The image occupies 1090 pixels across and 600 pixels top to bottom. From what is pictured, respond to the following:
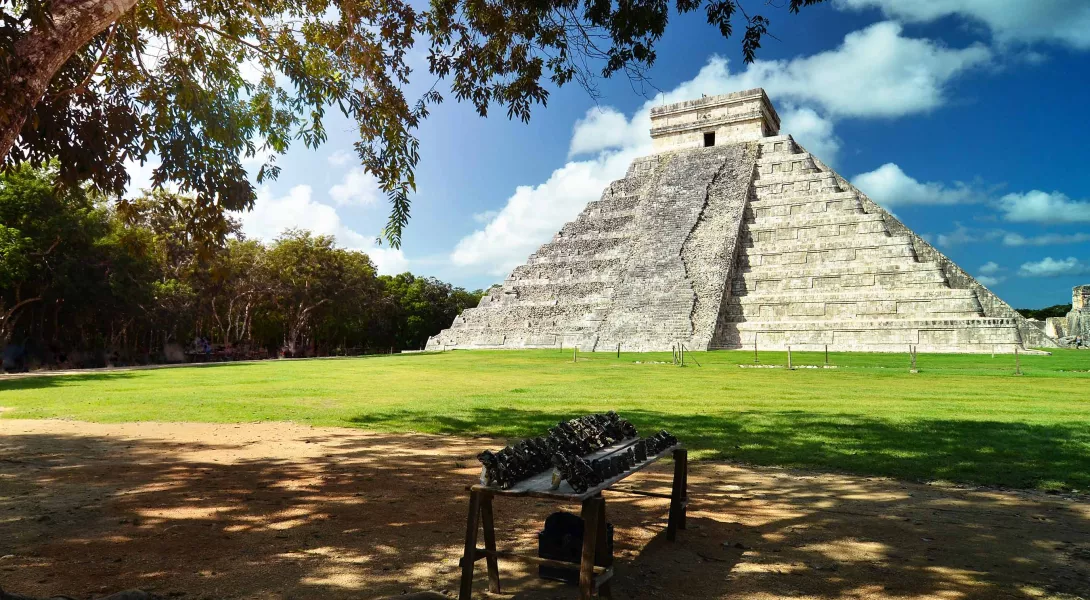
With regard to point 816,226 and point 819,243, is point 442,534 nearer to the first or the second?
point 819,243

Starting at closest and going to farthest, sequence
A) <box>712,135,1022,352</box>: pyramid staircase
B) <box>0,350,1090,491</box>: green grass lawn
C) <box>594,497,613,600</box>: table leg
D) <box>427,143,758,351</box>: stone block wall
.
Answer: <box>594,497,613,600</box>: table leg < <box>0,350,1090,491</box>: green grass lawn < <box>712,135,1022,352</box>: pyramid staircase < <box>427,143,758,351</box>: stone block wall

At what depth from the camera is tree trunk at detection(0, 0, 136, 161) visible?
4145 mm

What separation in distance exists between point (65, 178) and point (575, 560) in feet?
22.8

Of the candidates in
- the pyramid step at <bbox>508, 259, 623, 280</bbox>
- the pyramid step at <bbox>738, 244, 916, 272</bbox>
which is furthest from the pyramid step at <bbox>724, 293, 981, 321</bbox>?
the pyramid step at <bbox>508, 259, 623, 280</bbox>

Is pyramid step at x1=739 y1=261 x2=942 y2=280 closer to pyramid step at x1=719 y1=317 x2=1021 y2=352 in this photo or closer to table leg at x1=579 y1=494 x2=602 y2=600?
pyramid step at x1=719 y1=317 x2=1021 y2=352

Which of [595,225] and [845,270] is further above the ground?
[595,225]

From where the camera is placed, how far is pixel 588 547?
3379 millimetres

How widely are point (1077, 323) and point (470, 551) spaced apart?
148ft

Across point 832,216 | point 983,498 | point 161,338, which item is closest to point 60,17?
point 983,498

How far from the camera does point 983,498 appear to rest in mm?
5836

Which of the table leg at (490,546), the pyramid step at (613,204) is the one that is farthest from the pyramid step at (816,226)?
the table leg at (490,546)

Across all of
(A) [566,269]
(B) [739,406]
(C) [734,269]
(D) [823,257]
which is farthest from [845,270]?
(B) [739,406]

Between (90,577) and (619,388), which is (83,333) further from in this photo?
(90,577)

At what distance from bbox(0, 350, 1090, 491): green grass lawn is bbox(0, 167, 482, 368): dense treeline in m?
3.39
